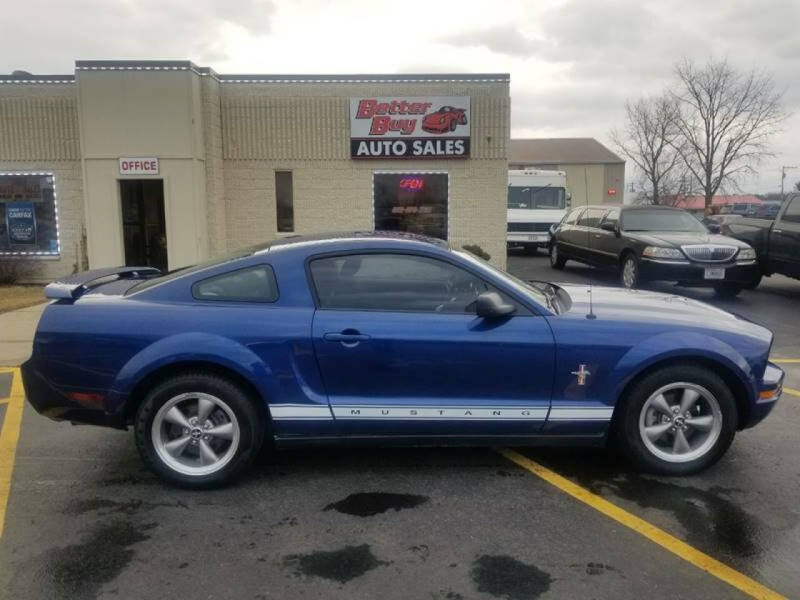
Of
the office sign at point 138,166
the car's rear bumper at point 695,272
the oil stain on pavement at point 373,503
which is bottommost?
the oil stain on pavement at point 373,503

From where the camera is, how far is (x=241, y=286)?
4293 mm

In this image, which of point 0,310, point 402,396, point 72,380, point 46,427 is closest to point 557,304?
point 402,396

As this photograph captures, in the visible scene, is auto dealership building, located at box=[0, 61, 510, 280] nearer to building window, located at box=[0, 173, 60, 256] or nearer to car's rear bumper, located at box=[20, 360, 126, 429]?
building window, located at box=[0, 173, 60, 256]

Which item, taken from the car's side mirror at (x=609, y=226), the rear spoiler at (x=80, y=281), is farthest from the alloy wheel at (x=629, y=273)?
the rear spoiler at (x=80, y=281)

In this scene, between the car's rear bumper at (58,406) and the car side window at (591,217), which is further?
the car side window at (591,217)

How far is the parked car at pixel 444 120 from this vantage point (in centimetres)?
1496

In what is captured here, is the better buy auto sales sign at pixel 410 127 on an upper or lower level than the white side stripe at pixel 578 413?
upper

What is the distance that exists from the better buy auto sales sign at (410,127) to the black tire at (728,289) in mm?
5819

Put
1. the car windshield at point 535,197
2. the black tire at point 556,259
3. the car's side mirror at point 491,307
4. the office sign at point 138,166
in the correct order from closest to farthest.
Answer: the car's side mirror at point 491,307
the office sign at point 138,166
the black tire at point 556,259
the car windshield at point 535,197

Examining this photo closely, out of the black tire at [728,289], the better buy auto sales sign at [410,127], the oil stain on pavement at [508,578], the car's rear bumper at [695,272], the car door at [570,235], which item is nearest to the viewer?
the oil stain on pavement at [508,578]

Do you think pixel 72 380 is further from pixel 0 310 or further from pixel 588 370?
pixel 0 310

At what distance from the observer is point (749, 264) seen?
11.4m

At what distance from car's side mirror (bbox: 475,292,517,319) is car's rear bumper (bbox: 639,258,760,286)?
819 centimetres

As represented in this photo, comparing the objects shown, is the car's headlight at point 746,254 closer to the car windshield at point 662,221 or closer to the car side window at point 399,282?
the car windshield at point 662,221
